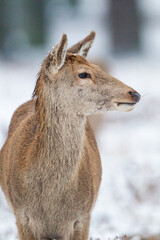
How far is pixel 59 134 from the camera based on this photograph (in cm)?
492

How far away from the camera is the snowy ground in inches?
294

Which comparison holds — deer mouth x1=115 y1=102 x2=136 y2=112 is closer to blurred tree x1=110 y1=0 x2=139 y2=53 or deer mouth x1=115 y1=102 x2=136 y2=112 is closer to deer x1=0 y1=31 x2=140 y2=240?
deer x1=0 y1=31 x2=140 y2=240

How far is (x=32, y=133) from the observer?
523 centimetres

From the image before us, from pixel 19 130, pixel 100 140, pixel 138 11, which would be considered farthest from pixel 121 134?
pixel 138 11

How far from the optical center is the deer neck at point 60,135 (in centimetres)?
491

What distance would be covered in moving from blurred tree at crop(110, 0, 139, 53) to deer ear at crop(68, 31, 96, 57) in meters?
15.5

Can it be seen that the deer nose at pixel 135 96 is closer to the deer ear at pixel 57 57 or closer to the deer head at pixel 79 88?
the deer head at pixel 79 88

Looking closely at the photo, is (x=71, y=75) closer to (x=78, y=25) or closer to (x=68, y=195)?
(x=68, y=195)

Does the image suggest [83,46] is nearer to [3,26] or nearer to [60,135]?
[60,135]

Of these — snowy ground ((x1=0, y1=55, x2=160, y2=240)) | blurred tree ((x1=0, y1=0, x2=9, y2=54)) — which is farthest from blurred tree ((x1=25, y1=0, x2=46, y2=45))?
snowy ground ((x1=0, y1=55, x2=160, y2=240))

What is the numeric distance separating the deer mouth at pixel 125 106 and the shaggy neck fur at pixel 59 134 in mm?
339

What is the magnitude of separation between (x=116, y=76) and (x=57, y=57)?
→ 39.2 feet

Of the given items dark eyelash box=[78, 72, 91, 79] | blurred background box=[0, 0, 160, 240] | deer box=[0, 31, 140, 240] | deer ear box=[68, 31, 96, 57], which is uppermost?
deer ear box=[68, 31, 96, 57]

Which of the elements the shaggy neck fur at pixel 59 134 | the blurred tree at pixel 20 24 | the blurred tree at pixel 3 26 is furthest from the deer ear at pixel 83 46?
the blurred tree at pixel 3 26
